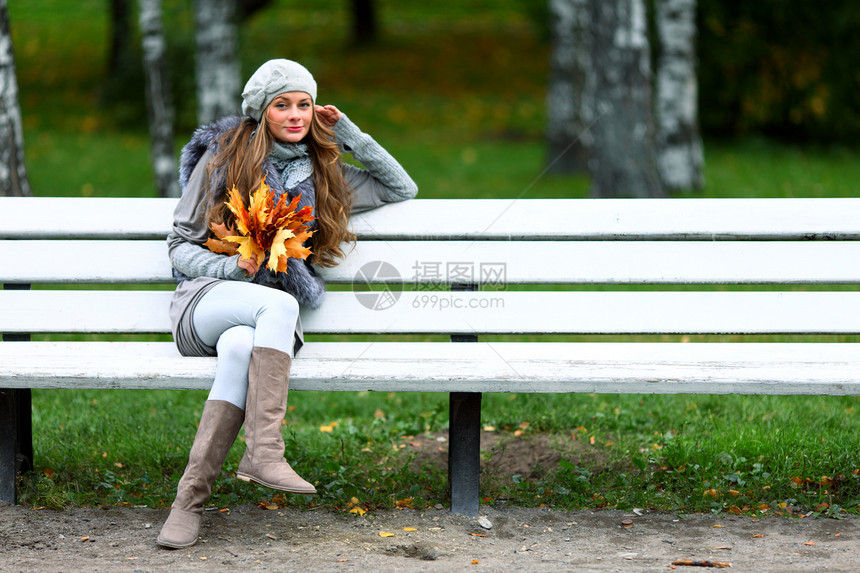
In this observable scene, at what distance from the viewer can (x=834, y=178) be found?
9.60m

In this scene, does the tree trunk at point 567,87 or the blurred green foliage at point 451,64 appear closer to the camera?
the tree trunk at point 567,87

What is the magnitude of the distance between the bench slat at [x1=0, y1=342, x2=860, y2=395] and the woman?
0.34 feet

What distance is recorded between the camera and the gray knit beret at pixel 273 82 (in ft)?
10.5

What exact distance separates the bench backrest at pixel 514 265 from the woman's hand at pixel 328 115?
351 millimetres

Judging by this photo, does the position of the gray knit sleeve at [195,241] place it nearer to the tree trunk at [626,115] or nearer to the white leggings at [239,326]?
the white leggings at [239,326]

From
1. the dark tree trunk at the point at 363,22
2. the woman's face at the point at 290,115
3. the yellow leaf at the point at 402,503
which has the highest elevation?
the dark tree trunk at the point at 363,22

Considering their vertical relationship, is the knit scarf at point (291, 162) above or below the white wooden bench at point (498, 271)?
above

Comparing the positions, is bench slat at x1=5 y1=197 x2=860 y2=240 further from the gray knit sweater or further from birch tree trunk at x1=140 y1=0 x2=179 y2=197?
birch tree trunk at x1=140 y1=0 x2=179 y2=197

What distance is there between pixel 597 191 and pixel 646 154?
0.50 metres

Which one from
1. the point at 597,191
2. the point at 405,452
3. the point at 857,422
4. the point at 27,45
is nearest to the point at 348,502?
the point at 405,452

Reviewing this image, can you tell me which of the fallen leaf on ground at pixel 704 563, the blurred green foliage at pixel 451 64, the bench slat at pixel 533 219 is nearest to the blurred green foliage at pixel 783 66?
the blurred green foliage at pixel 451 64

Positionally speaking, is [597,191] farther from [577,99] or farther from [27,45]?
[27,45]

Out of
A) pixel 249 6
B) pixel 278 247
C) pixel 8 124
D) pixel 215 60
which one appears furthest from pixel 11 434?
pixel 249 6

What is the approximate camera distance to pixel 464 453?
3.23 m
